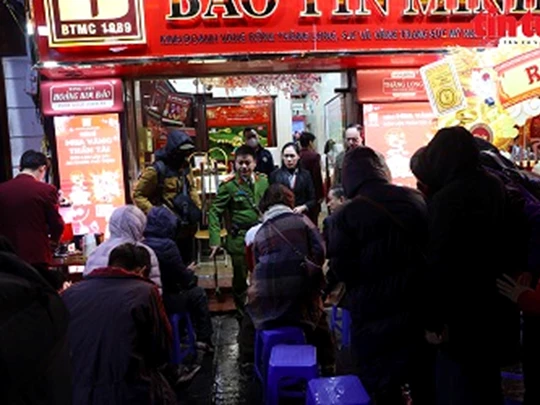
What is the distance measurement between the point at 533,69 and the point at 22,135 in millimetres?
6917

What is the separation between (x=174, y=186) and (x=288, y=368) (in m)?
2.84

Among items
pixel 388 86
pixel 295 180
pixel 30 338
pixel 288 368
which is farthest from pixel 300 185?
pixel 30 338

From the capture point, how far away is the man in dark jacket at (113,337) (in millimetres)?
2863

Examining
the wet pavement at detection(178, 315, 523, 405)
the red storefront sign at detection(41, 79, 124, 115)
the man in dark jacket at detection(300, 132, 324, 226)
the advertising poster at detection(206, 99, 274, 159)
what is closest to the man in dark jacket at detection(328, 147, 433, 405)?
the wet pavement at detection(178, 315, 523, 405)

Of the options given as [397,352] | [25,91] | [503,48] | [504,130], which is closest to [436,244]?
[397,352]

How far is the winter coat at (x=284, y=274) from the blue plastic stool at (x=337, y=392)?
104cm

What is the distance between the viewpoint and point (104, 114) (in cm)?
691

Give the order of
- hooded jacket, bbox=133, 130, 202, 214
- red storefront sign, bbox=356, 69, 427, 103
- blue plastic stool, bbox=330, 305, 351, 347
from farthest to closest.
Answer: red storefront sign, bbox=356, 69, 427, 103 → hooded jacket, bbox=133, 130, 202, 214 → blue plastic stool, bbox=330, 305, 351, 347

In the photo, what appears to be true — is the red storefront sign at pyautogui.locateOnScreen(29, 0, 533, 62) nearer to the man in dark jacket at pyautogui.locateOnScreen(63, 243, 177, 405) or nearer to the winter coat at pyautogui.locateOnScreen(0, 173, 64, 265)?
the winter coat at pyautogui.locateOnScreen(0, 173, 64, 265)

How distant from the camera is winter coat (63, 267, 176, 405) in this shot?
286 centimetres

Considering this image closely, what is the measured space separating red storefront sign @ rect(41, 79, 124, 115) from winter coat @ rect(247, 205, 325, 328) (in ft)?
11.3

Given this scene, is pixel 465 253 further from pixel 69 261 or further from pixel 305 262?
pixel 69 261

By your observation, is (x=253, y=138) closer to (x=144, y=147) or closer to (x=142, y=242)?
(x=144, y=147)

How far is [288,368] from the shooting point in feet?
12.5
